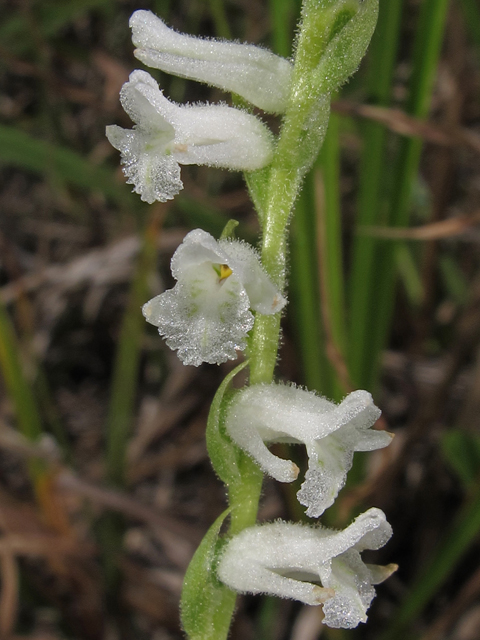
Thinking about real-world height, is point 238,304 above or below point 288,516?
above

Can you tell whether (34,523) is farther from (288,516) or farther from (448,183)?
(448,183)

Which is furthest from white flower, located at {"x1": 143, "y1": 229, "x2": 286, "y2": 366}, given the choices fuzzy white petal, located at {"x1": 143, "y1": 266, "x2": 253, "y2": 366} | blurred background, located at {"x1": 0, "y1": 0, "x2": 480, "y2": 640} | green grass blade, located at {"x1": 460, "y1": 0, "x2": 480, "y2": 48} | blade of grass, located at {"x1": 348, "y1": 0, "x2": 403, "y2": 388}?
green grass blade, located at {"x1": 460, "y1": 0, "x2": 480, "y2": 48}

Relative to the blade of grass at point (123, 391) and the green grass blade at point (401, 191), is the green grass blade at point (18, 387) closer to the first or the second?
the blade of grass at point (123, 391)

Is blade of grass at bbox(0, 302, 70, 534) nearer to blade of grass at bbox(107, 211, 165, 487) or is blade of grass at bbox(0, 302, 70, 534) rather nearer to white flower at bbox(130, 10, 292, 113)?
blade of grass at bbox(107, 211, 165, 487)

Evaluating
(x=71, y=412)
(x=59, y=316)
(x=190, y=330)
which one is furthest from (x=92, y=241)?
(x=190, y=330)

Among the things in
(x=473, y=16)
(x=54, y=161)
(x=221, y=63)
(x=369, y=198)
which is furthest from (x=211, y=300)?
(x=473, y=16)

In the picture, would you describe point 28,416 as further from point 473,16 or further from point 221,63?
point 473,16

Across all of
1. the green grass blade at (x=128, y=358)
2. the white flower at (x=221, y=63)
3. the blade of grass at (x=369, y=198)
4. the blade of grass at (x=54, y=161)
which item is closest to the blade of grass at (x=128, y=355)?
the green grass blade at (x=128, y=358)
